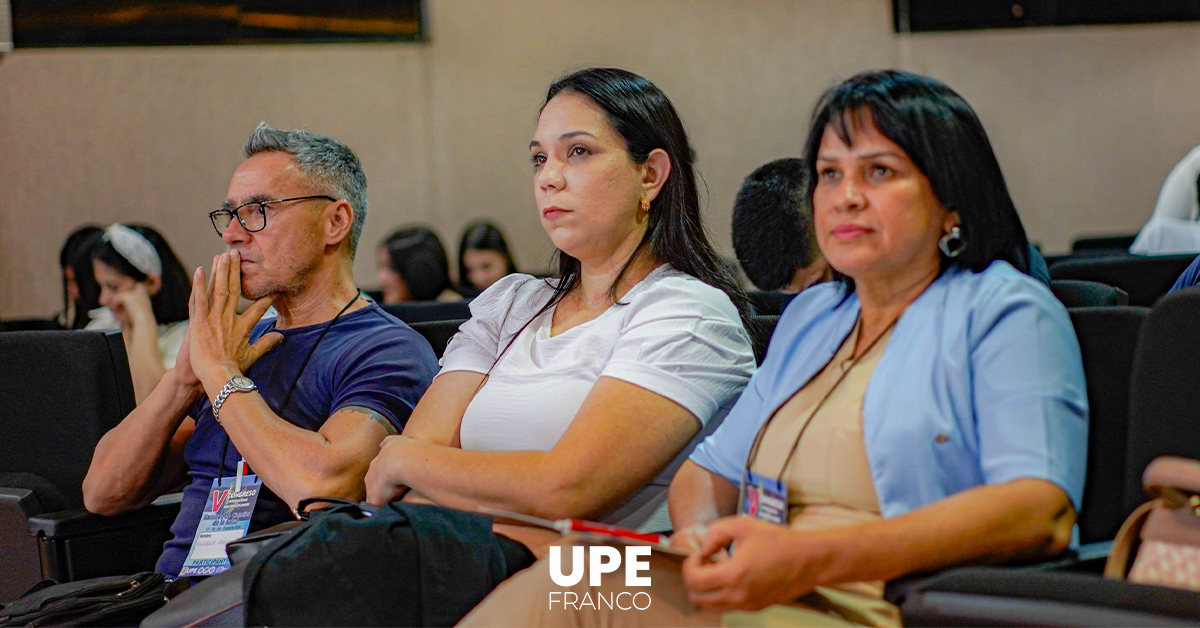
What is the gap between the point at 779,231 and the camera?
2557mm

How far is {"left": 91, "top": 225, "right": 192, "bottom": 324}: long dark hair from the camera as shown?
11.5 feet

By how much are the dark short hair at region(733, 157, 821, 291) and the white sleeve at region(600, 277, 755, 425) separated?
0.79m

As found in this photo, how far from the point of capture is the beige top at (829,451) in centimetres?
137

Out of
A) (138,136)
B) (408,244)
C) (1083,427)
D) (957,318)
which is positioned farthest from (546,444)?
(138,136)

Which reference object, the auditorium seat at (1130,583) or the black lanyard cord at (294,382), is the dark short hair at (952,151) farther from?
the black lanyard cord at (294,382)

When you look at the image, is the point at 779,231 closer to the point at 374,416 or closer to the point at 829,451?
the point at 374,416

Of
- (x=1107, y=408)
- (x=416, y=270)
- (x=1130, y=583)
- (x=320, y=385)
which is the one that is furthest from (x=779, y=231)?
(x=416, y=270)

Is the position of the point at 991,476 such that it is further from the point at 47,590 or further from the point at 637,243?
the point at 47,590

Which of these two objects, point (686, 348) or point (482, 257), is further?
point (482, 257)

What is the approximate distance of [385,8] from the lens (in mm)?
6570

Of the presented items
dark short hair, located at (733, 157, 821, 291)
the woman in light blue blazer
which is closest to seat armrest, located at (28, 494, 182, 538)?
Answer: the woman in light blue blazer

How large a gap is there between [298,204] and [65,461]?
75 centimetres

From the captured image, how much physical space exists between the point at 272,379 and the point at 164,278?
4.98ft

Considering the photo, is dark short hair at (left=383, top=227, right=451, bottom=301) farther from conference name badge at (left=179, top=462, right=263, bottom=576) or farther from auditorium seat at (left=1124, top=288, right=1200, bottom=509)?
auditorium seat at (left=1124, top=288, right=1200, bottom=509)
